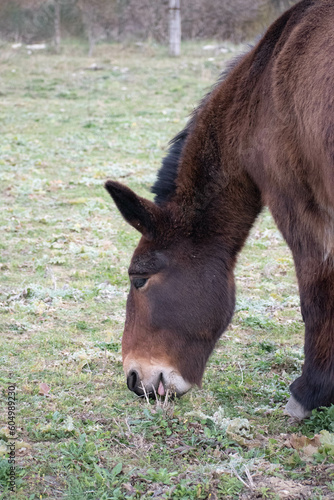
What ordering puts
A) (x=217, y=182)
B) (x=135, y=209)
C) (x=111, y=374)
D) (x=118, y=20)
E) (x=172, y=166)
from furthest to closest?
1. (x=118, y=20)
2. (x=111, y=374)
3. (x=172, y=166)
4. (x=217, y=182)
5. (x=135, y=209)

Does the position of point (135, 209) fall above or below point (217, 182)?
below

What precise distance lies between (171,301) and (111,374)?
3.17 feet

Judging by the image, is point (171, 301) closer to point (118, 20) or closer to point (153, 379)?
point (153, 379)

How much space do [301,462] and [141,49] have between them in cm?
2286

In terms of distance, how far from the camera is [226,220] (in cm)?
348

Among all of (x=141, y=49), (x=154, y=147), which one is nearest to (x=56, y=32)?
(x=141, y=49)

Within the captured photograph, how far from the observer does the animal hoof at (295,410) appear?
3.37 metres

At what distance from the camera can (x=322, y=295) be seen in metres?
3.16

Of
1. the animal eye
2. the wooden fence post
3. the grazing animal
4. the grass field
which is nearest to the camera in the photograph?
the grass field

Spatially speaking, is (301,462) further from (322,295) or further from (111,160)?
(111,160)

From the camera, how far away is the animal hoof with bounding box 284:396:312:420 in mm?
3371

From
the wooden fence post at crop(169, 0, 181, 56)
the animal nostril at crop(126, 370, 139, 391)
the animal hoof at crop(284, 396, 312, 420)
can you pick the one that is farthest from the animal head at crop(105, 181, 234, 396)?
the wooden fence post at crop(169, 0, 181, 56)

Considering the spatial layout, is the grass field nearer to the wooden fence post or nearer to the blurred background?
the wooden fence post

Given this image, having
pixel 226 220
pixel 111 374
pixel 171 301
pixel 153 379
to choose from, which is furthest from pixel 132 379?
pixel 226 220
